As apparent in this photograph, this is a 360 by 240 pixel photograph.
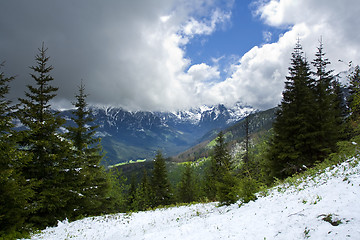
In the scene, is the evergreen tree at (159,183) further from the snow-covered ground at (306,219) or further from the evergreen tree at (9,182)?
the snow-covered ground at (306,219)

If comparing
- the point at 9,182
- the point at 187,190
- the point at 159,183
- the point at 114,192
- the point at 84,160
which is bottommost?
the point at 187,190

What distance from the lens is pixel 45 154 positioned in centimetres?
1335

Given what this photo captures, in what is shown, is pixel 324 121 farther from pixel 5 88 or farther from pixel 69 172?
pixel 5 88

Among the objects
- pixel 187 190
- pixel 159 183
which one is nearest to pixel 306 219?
pixel 159 183

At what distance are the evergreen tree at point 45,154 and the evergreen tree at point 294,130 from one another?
17765 millimetres

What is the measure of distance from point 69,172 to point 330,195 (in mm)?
16705

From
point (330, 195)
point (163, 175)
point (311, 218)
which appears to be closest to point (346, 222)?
point (311, 218)

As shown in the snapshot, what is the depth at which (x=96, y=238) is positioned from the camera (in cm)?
1006

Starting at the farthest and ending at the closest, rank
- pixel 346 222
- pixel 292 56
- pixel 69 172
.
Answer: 1. pixel 292 56
2. pixel 69 172
3. pixel 346 222

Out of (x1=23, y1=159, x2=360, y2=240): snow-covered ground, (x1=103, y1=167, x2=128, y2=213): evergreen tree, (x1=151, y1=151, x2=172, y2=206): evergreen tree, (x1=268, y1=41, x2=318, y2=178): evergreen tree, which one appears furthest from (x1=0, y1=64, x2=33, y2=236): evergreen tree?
(x1=151, y1=151, x2=172, y2=206): evergreen tree

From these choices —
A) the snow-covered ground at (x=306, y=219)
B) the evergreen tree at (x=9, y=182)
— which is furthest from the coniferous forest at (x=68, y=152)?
the snow-covered ground at (x=306, y=219)

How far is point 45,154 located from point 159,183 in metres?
27.2

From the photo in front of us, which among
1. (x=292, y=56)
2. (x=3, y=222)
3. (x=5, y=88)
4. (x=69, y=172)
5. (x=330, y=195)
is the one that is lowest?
(x=3, y=222)

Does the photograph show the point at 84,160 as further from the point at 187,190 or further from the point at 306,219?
the point at 187,190
